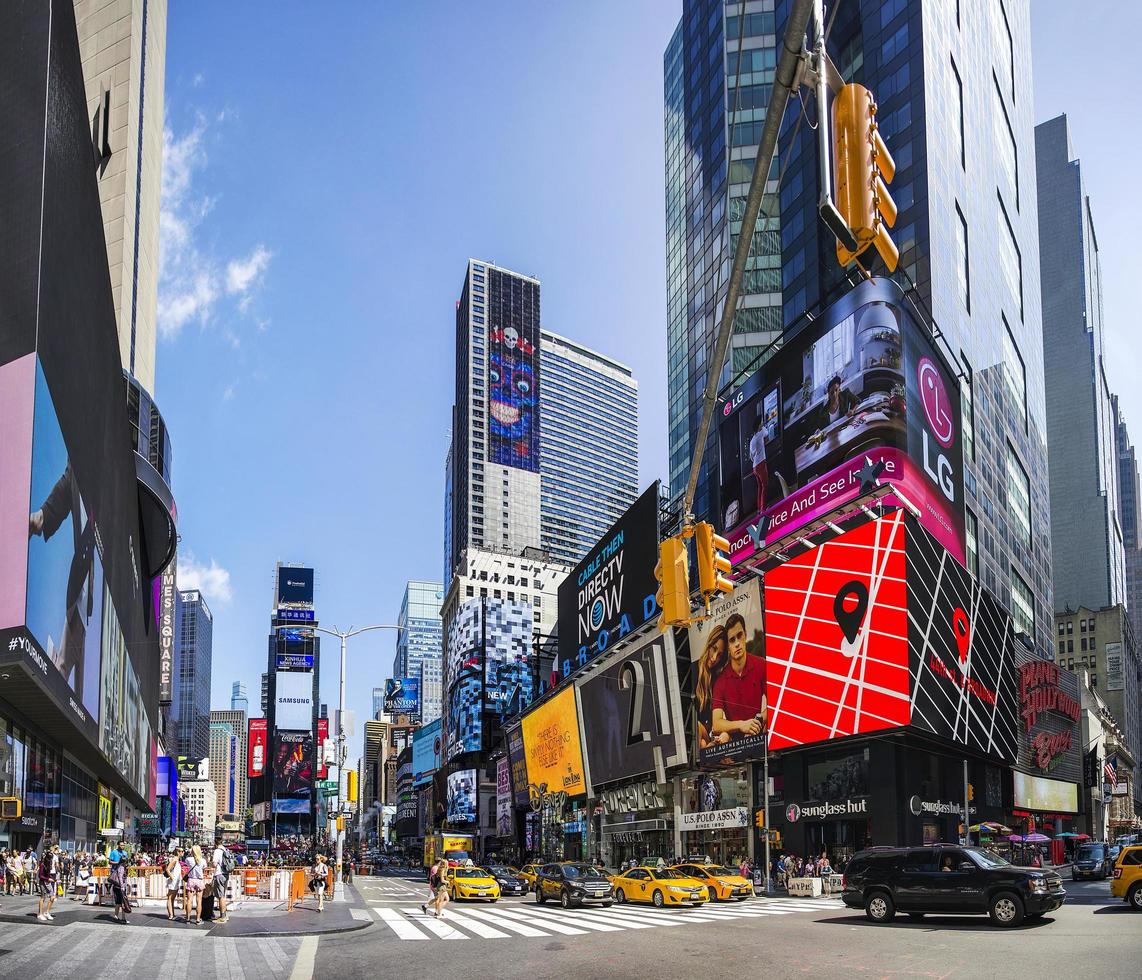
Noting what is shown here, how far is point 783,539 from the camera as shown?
204 feet

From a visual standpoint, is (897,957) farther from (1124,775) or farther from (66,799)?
(1124,775)

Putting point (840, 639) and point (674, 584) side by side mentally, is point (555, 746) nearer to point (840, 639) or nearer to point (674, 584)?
point (840, 639)

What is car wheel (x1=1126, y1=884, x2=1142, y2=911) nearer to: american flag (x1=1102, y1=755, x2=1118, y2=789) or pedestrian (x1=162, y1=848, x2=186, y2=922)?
pedestrian (x1=162, y1=848, x2=186, y2=922)

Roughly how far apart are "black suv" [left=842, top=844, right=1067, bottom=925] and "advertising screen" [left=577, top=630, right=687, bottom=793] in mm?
40197

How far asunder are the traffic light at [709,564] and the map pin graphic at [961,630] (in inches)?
1692

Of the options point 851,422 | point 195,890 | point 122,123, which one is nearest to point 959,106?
point 851,422

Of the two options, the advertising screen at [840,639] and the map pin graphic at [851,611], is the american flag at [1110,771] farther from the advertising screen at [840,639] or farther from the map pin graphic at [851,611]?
the map pin graphic at [851,611]

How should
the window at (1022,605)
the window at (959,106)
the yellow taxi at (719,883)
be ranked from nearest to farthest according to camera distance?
1. the yellow taxi at (719,883)
2. the window at (959,106)
3. the window at (1022,605)

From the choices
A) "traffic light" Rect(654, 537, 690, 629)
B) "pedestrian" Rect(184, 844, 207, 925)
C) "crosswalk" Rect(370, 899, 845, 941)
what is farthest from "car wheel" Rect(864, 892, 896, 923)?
"pedestrian" Rect(184, 844, 207, 925)

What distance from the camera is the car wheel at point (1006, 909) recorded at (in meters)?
21.8

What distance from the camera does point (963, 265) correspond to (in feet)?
264

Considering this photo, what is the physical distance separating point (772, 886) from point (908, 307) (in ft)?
104

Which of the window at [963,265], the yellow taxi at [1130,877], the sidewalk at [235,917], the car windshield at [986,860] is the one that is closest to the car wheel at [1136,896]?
the yellow taxi at [1130,877]

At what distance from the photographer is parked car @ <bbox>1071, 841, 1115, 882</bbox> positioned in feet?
159
